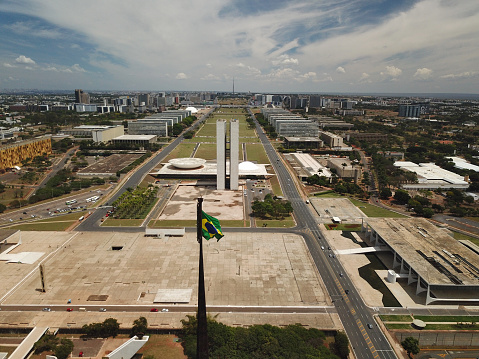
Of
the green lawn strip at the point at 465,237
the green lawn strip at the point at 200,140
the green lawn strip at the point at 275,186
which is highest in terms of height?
the green lawn strip at the point at 200,140

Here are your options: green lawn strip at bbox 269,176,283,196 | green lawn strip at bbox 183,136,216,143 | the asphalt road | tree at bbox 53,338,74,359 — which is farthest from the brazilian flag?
green lawn strip at bbox 183,136,216,143

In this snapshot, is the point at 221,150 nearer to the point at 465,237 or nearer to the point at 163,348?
the point at 163,348

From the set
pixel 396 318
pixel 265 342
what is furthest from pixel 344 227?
pixel 265 342

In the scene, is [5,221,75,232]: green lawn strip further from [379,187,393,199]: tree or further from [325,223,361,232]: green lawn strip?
[379,187,393,199]: tree

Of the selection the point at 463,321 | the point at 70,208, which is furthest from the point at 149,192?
the point at 463,321

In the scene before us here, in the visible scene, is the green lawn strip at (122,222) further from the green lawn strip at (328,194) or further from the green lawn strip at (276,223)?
the green lawn strip at (328,194)

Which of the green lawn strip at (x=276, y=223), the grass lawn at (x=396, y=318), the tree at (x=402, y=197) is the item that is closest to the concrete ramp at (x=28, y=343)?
the grass lawn at (x=396, y=318)
